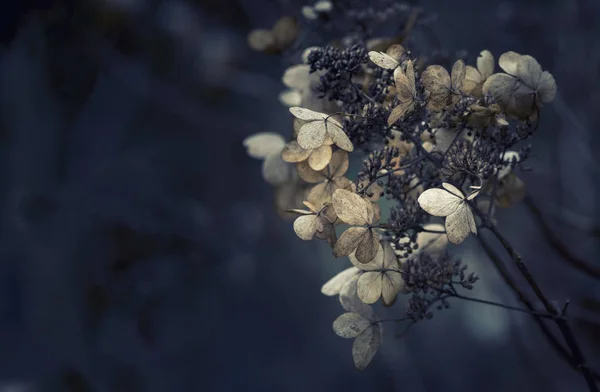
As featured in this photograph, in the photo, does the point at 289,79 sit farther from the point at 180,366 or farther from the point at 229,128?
the point at 180,366

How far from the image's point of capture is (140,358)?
163 cm

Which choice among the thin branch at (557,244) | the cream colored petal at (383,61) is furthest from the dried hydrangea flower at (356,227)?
the thin branch at (557,244)

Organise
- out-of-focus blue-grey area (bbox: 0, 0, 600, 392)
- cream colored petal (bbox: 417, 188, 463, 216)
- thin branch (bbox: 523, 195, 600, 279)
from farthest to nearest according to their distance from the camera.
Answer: out-of-focus blue-grey area (bbox: 0, 0, 600, 392) → thin branch (bbox: 523, 195, 600, 279) → cream colored petal (bbox: 417, 188, 463, 216)

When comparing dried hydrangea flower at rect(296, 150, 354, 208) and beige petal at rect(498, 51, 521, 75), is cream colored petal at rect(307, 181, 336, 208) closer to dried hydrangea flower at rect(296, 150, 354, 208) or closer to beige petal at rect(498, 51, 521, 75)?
dried hydrangea flower at rect(296, 150, 354, 208)

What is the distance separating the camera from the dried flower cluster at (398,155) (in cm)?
45

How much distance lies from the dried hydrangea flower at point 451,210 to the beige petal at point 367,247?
0.06 meters

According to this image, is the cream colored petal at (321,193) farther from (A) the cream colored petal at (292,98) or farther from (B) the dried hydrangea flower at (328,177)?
(A) the cream colored petal at (292,98)

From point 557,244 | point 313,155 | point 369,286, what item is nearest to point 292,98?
point 313,155

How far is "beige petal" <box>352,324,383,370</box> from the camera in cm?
48

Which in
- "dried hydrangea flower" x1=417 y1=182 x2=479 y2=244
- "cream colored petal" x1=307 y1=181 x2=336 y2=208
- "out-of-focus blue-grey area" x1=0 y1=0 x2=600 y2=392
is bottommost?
"out-of-focus blue-grey area" x1=0 y1=0 x2=600 y2=392

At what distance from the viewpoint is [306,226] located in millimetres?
454

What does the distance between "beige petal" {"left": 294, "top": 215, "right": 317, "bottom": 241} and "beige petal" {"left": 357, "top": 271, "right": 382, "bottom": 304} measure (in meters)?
0.08

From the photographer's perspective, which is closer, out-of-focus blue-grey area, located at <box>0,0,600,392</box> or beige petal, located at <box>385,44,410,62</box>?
beige petal, located at <box>385,44,410,62</box>

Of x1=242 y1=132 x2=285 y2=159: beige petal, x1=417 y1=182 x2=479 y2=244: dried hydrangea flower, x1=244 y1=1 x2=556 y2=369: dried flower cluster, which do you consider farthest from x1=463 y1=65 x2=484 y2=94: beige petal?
x1=242 y1=132 x2=285 y2=159: beige petal
